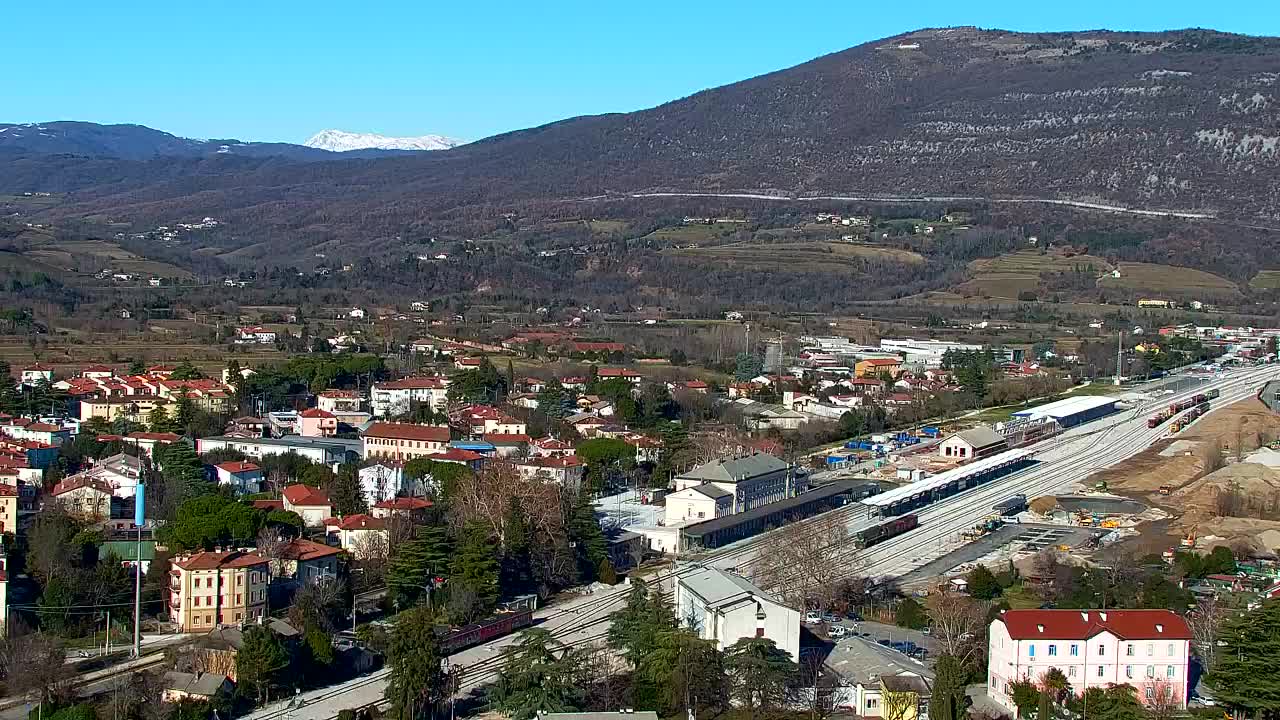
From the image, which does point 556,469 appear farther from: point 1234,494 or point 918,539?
point 1234,494

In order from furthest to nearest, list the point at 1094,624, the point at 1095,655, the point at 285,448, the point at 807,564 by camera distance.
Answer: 1. the point at 285,448
2. the point at 807,564
3. the point at 1094,624
4. the point at 1095,655

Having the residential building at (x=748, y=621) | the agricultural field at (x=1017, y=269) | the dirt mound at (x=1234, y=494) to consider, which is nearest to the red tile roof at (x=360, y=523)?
the residential building at (x=748, y=621)

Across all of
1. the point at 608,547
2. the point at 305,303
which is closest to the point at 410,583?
the point at 608,547

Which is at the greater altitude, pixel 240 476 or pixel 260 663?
pixel 240 476

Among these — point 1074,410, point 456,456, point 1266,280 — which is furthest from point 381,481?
point 1266,280

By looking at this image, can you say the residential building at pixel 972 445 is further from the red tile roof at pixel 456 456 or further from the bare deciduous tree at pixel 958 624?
the bare deciduous tree at pixel 958 624

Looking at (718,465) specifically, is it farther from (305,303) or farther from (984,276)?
(984,276)
